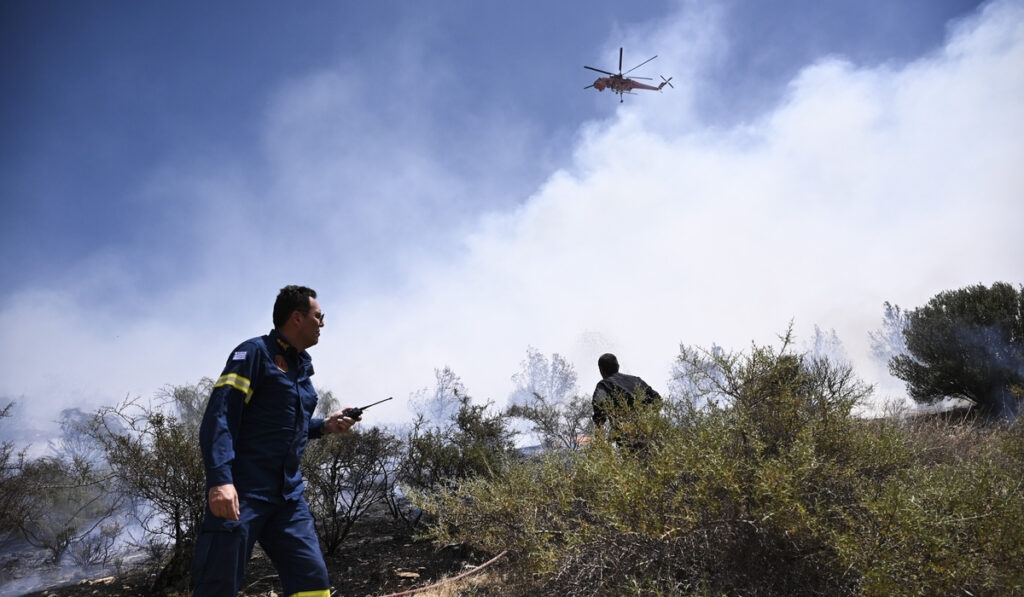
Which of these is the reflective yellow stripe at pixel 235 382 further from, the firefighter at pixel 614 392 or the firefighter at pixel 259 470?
the firefighter at pixel 614 392

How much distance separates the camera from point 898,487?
212 centimetres

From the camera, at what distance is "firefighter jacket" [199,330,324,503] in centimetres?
224

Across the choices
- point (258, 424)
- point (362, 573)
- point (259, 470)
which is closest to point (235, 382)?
point (258, 424)

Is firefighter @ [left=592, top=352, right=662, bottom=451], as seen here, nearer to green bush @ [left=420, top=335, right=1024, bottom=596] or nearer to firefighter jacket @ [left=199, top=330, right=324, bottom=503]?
green bush @ [left=420, top=335, right=1024, bottom=596]

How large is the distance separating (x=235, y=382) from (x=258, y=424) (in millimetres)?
240

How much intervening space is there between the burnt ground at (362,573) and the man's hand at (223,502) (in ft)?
9.16

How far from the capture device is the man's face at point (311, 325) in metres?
2.79

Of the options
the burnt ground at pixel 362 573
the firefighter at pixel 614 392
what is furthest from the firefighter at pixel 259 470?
the burnt ground at pixel 362 573

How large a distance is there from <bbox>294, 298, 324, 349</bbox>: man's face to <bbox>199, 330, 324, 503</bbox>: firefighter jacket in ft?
0.41

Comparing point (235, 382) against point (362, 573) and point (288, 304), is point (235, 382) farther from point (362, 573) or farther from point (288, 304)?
point (362, 573)

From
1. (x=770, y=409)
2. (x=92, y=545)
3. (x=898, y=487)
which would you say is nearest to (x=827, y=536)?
(x=898, y=487)

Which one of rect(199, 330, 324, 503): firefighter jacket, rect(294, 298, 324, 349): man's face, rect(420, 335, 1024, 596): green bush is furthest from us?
rect(294, 298, 324, 349): man's face

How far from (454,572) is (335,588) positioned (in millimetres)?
1162

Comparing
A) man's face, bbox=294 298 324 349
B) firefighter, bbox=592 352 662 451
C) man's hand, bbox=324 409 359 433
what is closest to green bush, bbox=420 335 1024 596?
firefighter, bbox=592 352 662 451
